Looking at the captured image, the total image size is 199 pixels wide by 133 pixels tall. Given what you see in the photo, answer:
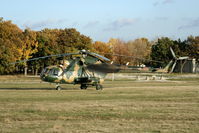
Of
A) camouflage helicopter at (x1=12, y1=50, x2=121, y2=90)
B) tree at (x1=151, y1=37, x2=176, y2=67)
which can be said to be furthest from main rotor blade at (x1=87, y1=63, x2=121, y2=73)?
tree at (x1=151, y1=37, x2=176, y2=67)

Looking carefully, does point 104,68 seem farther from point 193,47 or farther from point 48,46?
point 193,47

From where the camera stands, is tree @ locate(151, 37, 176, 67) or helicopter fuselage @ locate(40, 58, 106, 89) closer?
helicopter fuselage @ locate(40, 58, 106, 89)

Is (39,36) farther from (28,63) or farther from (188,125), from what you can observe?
(188,125)

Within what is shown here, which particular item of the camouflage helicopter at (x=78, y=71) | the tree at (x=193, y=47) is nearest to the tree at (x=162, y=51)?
the tree at (x=193, y=47)

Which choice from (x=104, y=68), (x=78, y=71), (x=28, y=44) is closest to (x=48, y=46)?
(x=28, y=44)

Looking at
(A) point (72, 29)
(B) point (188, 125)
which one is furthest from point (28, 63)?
(B) point (188, 125)

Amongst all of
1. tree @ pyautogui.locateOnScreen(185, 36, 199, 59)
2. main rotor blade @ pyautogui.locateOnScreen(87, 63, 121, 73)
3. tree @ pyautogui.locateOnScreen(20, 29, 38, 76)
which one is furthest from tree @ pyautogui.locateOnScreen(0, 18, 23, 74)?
tree @ pyautogui.locateOnScreen(185, 36, 199, 59)

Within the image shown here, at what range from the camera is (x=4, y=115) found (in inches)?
641

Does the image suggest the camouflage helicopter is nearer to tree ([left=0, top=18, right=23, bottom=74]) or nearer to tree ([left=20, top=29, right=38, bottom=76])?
tree ([left=0, top=18, right=23, bottom=74])

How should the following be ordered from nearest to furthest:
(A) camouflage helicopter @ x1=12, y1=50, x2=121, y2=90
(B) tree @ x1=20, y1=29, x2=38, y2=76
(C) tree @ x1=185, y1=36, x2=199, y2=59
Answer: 1. (A) camouflage helicopter @ x1=12, y1=50, x2=121, y2=90
2. (B) tree @ x1=20, y1=29, x2=38, y2=76
3. (C) tree @ x1=185, y1=36, x2=199, y2=59

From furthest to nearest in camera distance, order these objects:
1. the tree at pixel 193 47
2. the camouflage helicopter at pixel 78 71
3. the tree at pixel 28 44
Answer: the tree at pixel 193 47 < the tree at pixel 28 44 < the camouflage helicopter at pixel 78 71

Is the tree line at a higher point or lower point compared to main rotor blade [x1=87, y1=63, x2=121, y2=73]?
higher

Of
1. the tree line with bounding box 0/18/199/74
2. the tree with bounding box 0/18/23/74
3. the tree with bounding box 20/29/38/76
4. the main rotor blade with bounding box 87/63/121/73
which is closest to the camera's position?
the main rotor blade with bounding box 87/63/121/73

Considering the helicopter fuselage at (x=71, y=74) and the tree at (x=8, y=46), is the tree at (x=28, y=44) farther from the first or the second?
the helicopter fuselage at (x=71, y=74)
